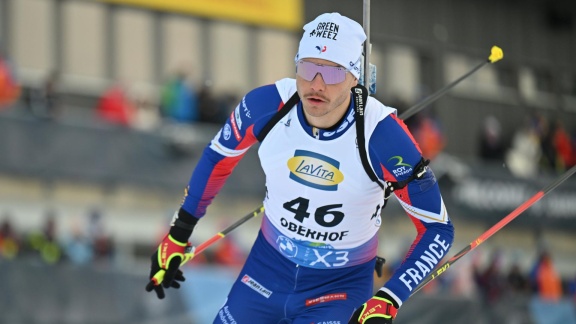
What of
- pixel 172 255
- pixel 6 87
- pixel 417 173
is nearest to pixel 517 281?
pixel 6 87

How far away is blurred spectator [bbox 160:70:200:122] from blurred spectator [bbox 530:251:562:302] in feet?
20.4

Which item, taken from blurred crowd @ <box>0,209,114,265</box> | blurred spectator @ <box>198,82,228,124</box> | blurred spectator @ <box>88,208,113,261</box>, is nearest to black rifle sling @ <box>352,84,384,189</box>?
blurred crowd @ <box>0,209,114,265</box>

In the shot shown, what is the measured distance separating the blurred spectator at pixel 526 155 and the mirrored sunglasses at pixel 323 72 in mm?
16784

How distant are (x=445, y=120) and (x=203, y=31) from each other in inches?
279

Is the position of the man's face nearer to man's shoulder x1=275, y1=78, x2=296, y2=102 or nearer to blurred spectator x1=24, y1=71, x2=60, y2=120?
man's shoulder x1=275, y1=78, x2=296, y2=102

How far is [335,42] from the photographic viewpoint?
574 centimetres

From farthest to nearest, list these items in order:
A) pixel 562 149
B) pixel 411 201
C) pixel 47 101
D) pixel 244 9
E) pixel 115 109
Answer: pixel 562 149 → pixel 244 9 → pixel 115 109 → pixel 47 101 → pixel 411 201

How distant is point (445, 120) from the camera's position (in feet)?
86.7

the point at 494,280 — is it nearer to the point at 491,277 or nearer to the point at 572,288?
the point at 491,277

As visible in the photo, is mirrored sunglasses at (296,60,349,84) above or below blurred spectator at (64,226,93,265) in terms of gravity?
above

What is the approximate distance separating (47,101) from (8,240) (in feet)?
7.19

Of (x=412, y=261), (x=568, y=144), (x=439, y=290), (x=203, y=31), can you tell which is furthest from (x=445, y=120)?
(x=412, y=261)

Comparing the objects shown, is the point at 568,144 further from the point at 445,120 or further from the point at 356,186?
the point at 356,186

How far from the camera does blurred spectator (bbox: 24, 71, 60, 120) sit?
49.9 feet
